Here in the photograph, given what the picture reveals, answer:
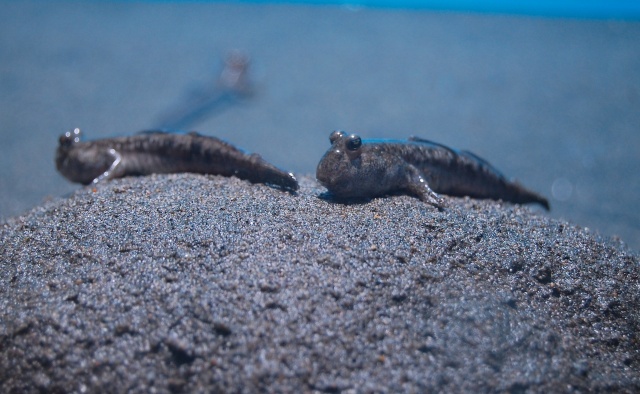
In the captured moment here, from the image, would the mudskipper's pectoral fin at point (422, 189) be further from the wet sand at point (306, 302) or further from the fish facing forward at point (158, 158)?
the fish facing forward at point (158, 158)

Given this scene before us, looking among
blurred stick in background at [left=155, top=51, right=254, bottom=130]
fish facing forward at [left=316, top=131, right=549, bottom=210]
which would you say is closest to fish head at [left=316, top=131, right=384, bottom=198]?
fish facing forward at [left=316, top=131, right=549, bottom=210]

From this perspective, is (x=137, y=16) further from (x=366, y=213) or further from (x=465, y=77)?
(x=366, y=213)

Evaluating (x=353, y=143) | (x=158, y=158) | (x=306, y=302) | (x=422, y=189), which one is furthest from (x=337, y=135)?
(x=158, y=158)

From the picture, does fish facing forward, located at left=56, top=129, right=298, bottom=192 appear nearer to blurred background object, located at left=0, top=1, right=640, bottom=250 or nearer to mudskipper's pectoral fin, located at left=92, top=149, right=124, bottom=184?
mudskipper's pectoral fin, located at left=92, top=149, right=124, bottom=184

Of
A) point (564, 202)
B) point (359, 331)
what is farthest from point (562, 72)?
point (359, 331)

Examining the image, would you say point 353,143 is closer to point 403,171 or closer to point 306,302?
point 403,171
